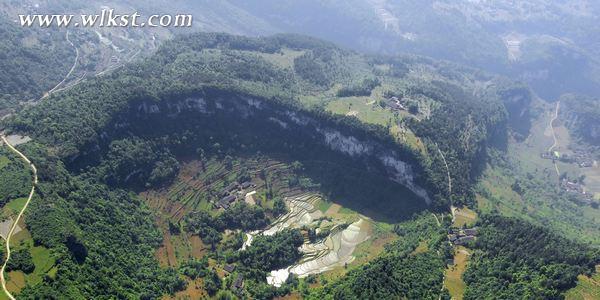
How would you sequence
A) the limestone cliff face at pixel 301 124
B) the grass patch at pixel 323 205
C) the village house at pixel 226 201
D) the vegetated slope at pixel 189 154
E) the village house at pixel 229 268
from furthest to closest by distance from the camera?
the limestone cliff face at pixel 301 124
the grass patch at pixel 323 205
the village house at pixel 226 201
the village house at pixel 229 268
the vegetated slope at pixel 189 154

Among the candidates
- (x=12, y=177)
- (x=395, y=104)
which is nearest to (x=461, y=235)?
(x=395, y=104)

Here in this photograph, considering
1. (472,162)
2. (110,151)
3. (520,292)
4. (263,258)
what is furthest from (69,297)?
(472,162)

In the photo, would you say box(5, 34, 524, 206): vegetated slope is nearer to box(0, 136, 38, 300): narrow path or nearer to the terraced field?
box(0, 136, 38, 300): narrow path

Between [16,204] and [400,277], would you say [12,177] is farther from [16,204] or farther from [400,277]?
[400,277]

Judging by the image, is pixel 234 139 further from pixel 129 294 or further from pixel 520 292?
pixel 520 292

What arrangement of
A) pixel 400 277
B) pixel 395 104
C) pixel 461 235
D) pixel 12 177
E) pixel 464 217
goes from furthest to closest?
pixel 395 104 < pixel 464 217 < pixel 461 235 < pixel 12 177 < pixel 400 277

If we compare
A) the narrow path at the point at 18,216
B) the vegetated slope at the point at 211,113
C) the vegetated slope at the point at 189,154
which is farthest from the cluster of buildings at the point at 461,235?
the narrow path at the point at 18,216

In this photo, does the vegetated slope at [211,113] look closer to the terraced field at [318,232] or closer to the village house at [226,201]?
the terraced field at [318,232]
